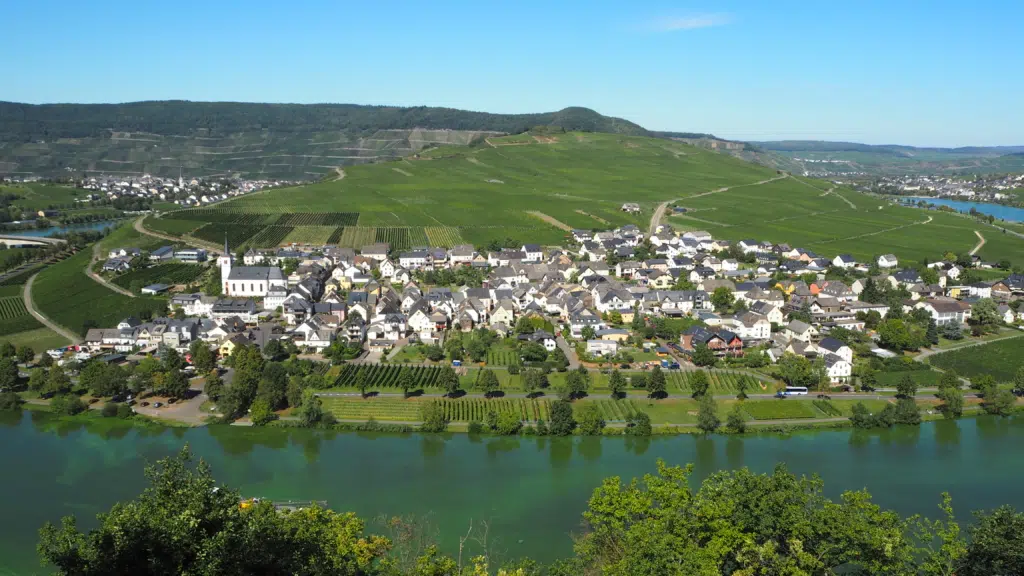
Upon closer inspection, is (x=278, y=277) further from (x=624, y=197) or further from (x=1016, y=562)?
(x=624, y=197)

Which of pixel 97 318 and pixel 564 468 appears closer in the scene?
pixel 564 468

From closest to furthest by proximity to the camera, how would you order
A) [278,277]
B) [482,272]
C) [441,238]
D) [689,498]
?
[689,498]
[278,277]
[482,272]
[441,238]

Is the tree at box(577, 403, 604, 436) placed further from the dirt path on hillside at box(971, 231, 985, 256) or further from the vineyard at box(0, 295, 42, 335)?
the dirt path on hillside at box(971, 231, 985, 256)

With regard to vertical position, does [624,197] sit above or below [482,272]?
above

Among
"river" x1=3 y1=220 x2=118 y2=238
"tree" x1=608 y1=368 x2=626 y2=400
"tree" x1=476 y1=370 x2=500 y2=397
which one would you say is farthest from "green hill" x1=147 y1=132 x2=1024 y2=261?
"tree" x1=608 y1=368 x2=626 y2=400

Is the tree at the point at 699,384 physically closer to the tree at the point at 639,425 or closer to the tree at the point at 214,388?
the tree at the point at 639,425

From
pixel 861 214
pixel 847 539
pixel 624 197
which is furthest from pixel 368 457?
pixel 861 214

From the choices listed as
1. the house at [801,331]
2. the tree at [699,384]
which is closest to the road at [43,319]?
the tree at [699,384]

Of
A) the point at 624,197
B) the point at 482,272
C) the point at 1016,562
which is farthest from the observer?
the point at 624,197

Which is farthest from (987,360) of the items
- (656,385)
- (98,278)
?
(98,278)
